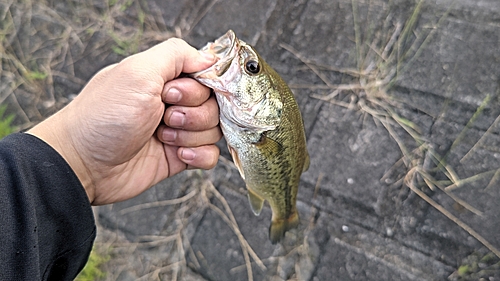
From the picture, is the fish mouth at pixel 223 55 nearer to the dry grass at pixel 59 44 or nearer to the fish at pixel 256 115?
the fish at pixel 256 115

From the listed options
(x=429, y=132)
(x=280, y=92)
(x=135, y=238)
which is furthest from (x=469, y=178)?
(x=135, y=238)

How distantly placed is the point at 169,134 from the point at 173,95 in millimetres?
290

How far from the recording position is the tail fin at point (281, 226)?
236 cm

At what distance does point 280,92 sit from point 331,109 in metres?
1.19

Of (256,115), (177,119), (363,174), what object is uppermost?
(256,115)

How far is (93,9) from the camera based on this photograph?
3680 millimetres

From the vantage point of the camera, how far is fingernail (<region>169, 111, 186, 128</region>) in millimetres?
1922

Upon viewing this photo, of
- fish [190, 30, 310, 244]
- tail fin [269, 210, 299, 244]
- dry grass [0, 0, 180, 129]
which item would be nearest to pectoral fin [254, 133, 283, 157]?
fish [190, 30, 310, 244]

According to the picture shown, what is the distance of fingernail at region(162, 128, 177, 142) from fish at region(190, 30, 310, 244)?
286mm

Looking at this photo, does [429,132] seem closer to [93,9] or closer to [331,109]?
[331,109]

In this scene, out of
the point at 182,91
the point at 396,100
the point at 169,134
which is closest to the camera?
the point at 182,91

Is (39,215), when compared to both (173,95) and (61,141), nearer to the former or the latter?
(61,141)

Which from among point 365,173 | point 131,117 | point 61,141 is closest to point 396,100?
point 365,173

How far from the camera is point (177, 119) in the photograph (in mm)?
1933
